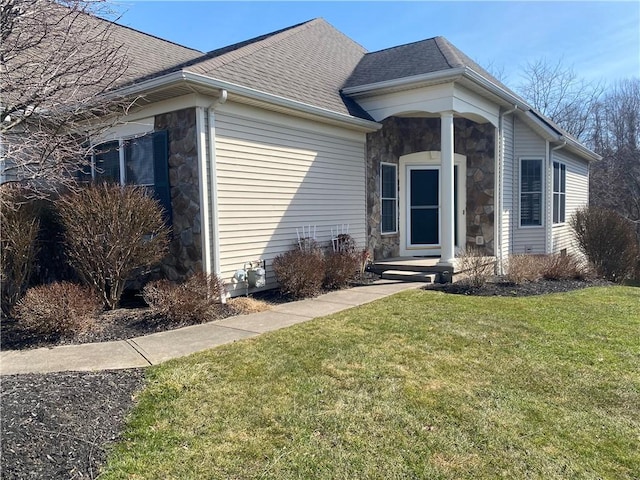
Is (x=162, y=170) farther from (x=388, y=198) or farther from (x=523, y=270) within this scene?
(x=523, y=270)

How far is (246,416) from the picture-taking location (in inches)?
127

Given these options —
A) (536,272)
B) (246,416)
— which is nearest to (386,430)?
(246,416)

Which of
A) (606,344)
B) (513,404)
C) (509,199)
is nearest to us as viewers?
(513,404)

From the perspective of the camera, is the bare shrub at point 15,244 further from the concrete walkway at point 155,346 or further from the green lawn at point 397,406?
the green lawn at point 397,406

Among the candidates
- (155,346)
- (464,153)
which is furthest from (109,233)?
(464,153)

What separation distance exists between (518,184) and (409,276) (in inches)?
207

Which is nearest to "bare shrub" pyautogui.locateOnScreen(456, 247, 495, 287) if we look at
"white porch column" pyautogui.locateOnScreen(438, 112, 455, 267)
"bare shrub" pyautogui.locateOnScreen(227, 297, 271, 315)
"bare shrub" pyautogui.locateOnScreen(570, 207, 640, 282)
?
"white porch column" pyautogui.locateOnScreen(438, 112, 455, 267)

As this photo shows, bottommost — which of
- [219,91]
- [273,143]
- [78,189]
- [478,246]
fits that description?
[478,246]

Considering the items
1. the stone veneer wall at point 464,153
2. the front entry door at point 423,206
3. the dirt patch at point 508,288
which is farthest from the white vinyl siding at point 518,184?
the dirt patch at point 508,288

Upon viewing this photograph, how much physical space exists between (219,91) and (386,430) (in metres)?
5.13

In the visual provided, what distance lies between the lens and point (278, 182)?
792 cm

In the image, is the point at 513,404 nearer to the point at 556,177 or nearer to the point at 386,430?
the point at 386,430

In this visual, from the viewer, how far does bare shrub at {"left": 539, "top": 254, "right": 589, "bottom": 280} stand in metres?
9.43

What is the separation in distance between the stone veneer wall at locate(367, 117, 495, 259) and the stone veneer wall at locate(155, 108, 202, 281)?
452 centimetres
